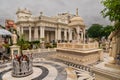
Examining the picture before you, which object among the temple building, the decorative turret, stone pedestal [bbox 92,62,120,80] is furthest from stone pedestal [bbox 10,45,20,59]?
the decorative turret

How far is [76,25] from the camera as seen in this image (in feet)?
44.3

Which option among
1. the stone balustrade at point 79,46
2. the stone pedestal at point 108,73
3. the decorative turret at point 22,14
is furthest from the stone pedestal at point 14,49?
the decorative turret at point 22,14

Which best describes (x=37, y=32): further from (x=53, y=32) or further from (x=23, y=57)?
(x=23, y=57)

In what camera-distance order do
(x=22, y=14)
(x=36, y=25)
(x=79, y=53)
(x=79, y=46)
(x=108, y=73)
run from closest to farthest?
(x=108, y=73), (x=79, y=53), (x=79, y=46), (x=36, y=25), (x=22, y=14)

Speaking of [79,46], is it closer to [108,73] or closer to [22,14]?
[108,73]

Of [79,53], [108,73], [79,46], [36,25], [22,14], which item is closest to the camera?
[108,73]

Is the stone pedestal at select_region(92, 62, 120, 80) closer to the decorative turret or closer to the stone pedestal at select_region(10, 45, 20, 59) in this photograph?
the stone pedestal at select_region(10, 45, 20, 59)

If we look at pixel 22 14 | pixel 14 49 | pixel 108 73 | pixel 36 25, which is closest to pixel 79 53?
pixel 108 73

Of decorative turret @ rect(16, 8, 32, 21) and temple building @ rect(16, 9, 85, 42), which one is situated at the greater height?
decorative turret @ rect(16, 8, 32, 21)

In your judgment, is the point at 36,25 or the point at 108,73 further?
the point at 36,25

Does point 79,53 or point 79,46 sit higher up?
point 79,46

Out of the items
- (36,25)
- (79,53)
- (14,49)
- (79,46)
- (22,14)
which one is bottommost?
(79,53)

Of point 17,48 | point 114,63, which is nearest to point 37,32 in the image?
point 17,48

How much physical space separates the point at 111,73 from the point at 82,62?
24.9 feet
